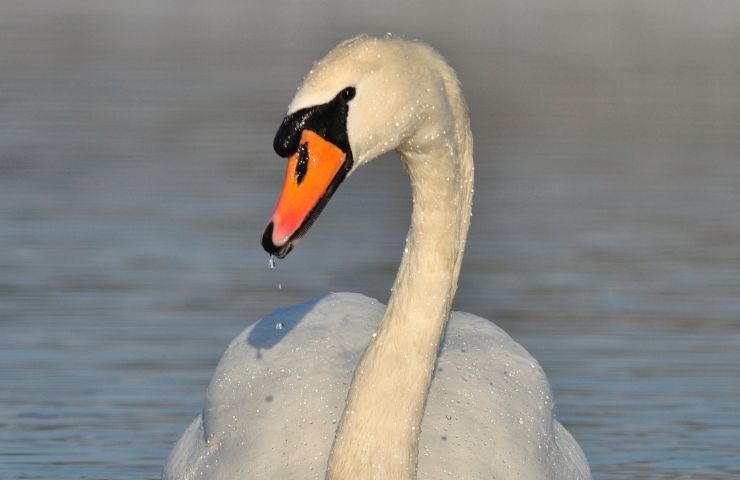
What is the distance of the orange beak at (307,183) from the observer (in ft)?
17.5

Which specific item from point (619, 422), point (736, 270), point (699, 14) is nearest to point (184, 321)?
point (619, 422)

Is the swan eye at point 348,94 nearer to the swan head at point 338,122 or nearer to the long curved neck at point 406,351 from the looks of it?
the swan head at point 338,122

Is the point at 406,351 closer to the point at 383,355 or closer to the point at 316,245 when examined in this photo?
the point at 383,355

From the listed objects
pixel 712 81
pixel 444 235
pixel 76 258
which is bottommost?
pixel 712 81

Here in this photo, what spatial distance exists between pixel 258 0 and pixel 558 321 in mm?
34898

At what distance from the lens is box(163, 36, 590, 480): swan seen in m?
5.49

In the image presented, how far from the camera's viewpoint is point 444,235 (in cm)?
616

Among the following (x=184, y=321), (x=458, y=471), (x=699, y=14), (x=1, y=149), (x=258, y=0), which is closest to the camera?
(x=458, y=471)

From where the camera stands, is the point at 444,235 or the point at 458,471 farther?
the point at 458,471

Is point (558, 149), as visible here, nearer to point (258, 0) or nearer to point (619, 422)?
point (619, 422)

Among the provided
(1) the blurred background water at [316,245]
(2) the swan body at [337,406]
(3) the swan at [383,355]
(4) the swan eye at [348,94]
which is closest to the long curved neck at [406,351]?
(3) the swan at [383,355]

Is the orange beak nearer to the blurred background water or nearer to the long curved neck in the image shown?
the long curved neck

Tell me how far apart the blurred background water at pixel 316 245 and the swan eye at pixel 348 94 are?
3.74 meters

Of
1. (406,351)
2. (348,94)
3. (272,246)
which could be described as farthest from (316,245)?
(272,246)
